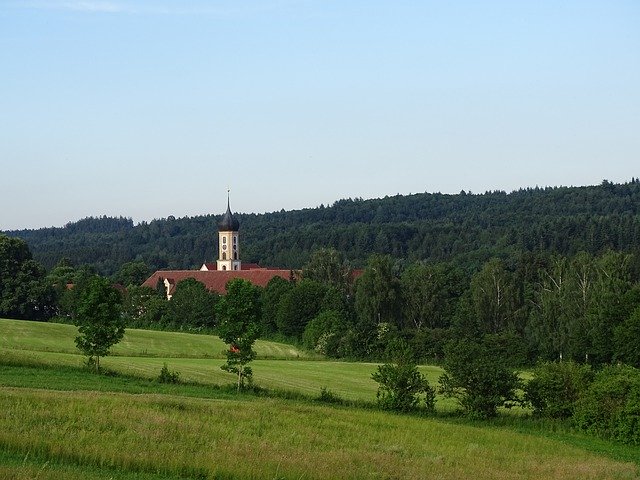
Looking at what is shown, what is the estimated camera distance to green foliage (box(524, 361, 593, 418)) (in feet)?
141

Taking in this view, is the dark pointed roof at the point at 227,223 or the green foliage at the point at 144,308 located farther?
the dark pointed roof at the point at 227,223

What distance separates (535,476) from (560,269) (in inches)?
2601

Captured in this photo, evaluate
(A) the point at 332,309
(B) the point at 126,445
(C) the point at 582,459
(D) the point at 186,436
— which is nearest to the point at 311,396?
(C) the point at 582,459

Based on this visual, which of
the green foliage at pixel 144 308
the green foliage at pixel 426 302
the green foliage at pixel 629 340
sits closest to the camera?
the green foliage at pixel 629 340

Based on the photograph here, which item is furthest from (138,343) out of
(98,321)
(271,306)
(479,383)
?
(479,383)

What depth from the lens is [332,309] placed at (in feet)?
312

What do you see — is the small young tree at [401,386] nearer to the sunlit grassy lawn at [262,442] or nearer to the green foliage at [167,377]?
the sunlit grassy lawn at [262,442]

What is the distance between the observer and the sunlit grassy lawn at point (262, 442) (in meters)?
22.9

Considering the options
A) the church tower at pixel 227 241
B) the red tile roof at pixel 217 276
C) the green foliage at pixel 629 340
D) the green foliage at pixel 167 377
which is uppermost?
the church tower at pixel 227 241

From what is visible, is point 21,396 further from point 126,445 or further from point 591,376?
point 591,376

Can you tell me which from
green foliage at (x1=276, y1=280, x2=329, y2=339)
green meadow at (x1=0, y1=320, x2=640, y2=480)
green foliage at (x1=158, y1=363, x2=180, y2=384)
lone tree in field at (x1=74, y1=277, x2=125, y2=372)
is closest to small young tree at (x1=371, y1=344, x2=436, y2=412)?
green meadow at (x1=0, y1=320, x2=640, y2=480)

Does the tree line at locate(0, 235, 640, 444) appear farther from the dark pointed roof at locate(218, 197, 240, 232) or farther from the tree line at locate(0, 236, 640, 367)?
the dark pointed roof at locate(218, 197, 240, 232)

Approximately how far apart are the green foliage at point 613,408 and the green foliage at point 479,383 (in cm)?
330

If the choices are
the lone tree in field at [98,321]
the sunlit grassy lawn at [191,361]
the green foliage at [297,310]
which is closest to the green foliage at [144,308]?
the sunlit grassy lawn at [191,361]
